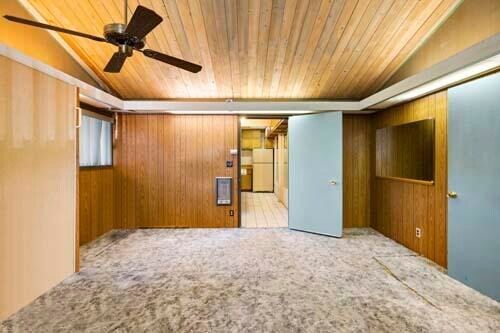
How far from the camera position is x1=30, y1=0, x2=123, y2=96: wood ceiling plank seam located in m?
2.69

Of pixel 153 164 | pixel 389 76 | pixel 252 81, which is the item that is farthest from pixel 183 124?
pixel 389 76

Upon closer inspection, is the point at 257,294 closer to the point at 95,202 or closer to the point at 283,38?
the point at 283,38

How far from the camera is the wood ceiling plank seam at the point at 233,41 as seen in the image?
2.64 metres

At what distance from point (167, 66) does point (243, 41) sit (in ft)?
4.07

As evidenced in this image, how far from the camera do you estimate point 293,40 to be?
308cm

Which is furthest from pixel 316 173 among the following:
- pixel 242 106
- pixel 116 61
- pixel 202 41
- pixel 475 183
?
pixel 116 61

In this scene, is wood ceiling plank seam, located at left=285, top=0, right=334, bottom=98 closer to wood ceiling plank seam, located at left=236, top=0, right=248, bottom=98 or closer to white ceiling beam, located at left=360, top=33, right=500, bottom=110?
wood ceiling plank seam, located at left=236, top=0, right=248, bottom=98

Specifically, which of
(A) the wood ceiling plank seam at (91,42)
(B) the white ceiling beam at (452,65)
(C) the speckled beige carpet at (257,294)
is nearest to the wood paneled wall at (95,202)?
(C) the speckled beige carpet at (257,294)

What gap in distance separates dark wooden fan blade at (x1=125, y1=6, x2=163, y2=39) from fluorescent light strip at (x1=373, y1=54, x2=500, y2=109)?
2.64m

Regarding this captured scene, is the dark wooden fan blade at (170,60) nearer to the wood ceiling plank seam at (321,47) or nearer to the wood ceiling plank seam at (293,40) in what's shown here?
the wood ceiling plank seam at (293,40)

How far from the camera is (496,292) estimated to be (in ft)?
7.23

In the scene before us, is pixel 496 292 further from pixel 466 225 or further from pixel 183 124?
pixel 183 124

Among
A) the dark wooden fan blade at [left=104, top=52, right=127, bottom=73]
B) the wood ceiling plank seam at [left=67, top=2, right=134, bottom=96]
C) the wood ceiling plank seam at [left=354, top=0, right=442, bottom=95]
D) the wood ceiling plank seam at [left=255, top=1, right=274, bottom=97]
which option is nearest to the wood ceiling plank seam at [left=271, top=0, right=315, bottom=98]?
the wood ceiling plank seam at [left=255, top=1, right=274, bottom=97]

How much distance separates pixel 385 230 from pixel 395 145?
147 centimetres
